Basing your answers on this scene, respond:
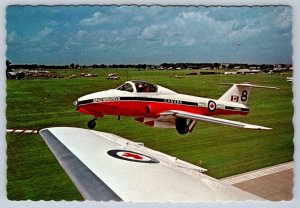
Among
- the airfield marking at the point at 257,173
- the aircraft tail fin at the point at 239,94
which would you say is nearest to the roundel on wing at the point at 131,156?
the airfield marking at the point at 257,173

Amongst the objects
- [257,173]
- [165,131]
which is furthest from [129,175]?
[257,173]

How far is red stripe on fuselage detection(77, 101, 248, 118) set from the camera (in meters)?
3.48

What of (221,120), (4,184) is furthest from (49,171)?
(221,120)

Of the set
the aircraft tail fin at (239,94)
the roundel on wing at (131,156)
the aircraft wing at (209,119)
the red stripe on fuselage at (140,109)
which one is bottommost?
the roundel on wing at (131,156)

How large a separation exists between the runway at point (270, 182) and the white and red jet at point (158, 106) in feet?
1.22

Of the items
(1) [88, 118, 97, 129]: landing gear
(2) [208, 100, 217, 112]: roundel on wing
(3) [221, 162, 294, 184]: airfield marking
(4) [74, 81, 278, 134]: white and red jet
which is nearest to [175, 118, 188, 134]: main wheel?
(4) [74, 81, 278, 134]: white and red jet

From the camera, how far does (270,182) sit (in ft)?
11.3

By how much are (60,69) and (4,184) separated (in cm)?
102

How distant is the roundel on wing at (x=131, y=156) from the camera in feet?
11.3

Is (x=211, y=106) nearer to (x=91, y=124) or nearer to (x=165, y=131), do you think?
(x=165, y=131)

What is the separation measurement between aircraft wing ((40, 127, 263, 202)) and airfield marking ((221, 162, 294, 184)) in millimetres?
142

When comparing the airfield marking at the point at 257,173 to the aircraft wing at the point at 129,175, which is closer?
the aircraft wing at the point at 129,175

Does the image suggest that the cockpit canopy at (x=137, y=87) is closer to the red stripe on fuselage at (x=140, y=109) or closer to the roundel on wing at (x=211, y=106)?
the red stripe on fuselage at (x=140, y=109)

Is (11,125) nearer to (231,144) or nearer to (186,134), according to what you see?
(186,134)
